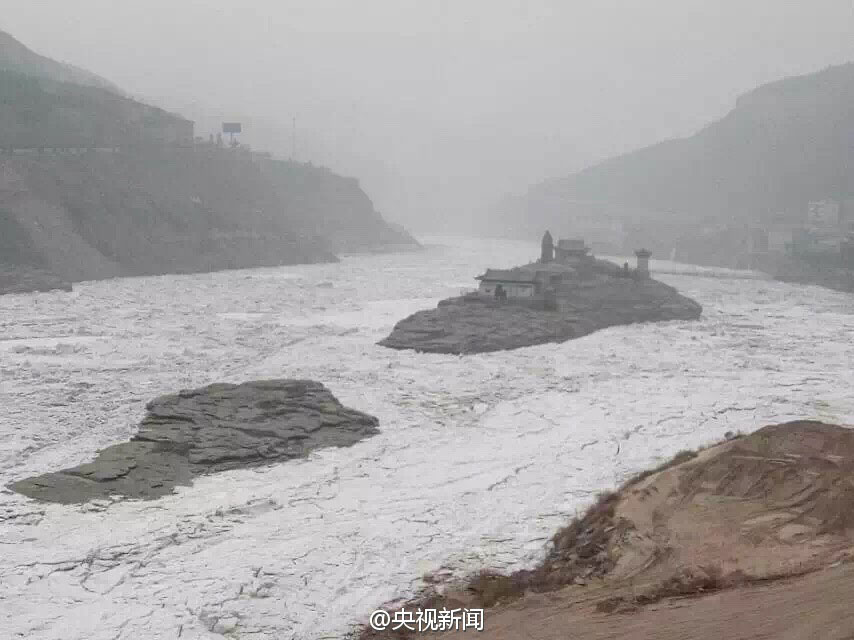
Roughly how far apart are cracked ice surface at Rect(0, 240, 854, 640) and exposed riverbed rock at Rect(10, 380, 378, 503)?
0.56 metres

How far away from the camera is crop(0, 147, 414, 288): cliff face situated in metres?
55.1

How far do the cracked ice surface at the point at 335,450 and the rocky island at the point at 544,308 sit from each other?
1.57 m

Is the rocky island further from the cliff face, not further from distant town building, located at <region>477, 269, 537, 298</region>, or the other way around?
the cliff face

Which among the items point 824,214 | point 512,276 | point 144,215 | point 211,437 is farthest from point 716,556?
point 824,214

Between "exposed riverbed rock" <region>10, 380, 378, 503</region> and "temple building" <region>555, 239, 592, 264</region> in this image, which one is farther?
"temple building" <region>555, 239, 592, 264</region>

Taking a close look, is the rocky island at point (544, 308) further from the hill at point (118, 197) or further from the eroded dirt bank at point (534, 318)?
the hill at point (118, 197)

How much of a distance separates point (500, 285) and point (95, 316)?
789 inches

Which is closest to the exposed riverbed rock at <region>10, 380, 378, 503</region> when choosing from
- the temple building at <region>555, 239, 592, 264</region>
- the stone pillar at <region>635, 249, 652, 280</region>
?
the temple building at <region>555, 239, 592, 264</region>

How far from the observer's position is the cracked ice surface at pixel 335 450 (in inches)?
430

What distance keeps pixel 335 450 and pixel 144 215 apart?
5499 centimetres

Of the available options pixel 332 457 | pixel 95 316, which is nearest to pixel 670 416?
pixel 332 457

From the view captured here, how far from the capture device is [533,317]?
38000mm

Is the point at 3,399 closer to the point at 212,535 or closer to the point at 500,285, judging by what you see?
the point at 212,535

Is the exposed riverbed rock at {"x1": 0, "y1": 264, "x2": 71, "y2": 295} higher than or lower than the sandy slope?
higher
